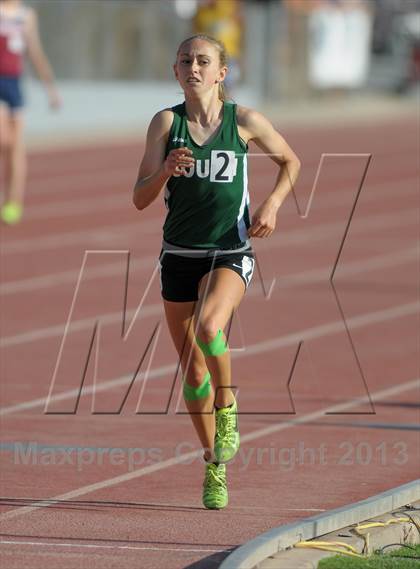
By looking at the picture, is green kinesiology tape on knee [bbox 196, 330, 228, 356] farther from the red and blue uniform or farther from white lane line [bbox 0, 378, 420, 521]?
the red and blue uniform

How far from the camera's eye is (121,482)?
25.4ft

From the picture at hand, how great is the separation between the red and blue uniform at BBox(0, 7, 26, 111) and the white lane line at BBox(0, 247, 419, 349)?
2435 millimetres

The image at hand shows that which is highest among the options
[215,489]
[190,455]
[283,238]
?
[283,238]

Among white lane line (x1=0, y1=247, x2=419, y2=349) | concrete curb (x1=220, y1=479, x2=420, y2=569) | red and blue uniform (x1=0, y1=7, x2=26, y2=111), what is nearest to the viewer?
concrete curb (x1=220, y1=479, x2=420, y2=569)

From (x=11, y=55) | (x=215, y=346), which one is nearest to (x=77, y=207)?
(x=11, y=55)

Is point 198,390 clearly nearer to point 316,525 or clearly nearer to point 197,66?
point 316,525

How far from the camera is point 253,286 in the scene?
49.4 feet

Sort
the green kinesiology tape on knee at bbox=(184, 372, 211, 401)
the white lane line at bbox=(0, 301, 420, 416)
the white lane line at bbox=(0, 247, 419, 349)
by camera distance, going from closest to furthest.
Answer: the green kinesiology tape on knee at bbox=(184, 372, 211, 401) < the white lane line at bbox=(0, 301, 420, 416) < the white lane line at bbox=(0, 247, 419, 349)

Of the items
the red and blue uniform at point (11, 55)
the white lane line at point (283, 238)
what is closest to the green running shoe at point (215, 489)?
the white lane line at point (283, 238)

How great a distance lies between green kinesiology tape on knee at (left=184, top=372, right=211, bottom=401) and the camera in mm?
7387

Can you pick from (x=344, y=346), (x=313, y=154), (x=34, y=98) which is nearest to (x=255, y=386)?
(x=344, y=346)

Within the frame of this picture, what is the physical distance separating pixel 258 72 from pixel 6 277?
95.5ft

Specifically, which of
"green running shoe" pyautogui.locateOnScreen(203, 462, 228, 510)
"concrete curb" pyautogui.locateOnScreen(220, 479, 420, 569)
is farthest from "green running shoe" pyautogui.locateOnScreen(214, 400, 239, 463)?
"concrete curb" pyautogui.locateOnScreen(220, 479, 420, 569)

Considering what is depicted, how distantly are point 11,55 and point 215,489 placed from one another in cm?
1164
